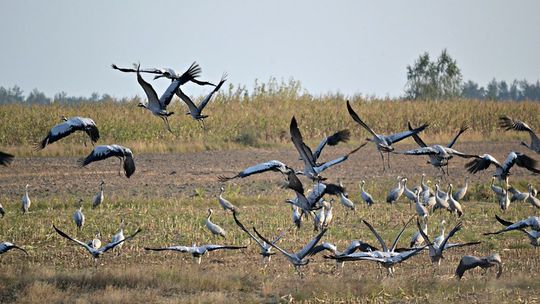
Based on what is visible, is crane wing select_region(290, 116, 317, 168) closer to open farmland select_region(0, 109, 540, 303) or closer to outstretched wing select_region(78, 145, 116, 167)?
open farmland select_region(0, 109, 540, 303)

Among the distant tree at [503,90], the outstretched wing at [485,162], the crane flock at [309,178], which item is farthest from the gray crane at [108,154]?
the distant tree at [503,90]

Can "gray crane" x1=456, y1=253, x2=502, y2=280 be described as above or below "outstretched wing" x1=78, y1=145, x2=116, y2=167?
below

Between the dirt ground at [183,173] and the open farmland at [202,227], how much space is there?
4 centimetres

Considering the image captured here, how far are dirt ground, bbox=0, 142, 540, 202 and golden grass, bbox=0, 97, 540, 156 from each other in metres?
1.76

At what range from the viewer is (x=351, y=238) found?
52.7ft

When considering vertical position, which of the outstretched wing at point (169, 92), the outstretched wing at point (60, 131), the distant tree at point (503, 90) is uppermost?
the distant tree at point (503, 90)

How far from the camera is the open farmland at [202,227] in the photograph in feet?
38.1

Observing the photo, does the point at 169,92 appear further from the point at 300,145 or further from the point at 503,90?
the point at 503,90

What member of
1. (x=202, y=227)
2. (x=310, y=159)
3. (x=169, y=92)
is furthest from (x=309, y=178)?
(x=202, y=227)

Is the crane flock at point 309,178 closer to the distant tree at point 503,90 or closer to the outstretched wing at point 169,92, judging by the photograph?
the outstretched wing at point 169,92

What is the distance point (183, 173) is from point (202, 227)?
32.1 ft

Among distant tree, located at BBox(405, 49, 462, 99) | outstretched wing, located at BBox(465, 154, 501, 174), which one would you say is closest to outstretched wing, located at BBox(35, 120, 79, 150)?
outstretched wing, located at BBox(465, 154, 501, 174)

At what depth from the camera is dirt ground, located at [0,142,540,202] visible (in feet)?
76.3

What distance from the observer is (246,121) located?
36.5 metres
